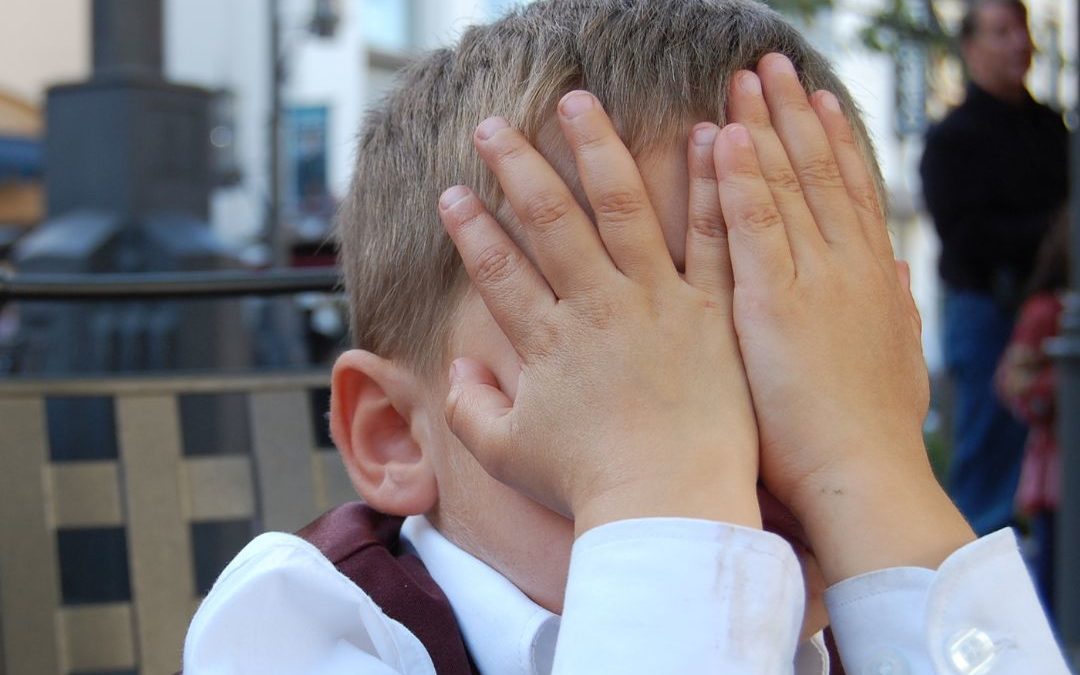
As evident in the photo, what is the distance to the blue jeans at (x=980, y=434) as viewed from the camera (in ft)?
14.2

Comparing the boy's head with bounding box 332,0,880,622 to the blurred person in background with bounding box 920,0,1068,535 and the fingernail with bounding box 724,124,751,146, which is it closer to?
the fingernail with bounding box 724,124,751,146

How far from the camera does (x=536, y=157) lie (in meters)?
0.99

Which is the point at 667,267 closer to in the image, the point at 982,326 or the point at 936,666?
the point at 936,666

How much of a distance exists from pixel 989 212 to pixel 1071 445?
116cm

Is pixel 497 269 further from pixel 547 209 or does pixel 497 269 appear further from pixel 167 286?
pixel 167 286

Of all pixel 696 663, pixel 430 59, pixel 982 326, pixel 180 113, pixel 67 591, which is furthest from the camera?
pixel 982 326

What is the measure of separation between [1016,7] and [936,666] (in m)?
3.93

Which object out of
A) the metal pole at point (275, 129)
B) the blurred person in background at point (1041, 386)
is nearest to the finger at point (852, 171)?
the blurred person in background at point (1041, 386)

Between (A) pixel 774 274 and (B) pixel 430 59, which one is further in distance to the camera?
(B) pixel 430 59

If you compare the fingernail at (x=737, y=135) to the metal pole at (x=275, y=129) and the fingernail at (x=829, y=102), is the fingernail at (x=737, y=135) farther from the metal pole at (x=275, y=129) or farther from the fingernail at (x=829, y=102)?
the metal pole at (x=275, y=129)

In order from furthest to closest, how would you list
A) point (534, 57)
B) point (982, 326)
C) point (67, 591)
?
point (982, 326) → point (67, 591) → point (534, 57)

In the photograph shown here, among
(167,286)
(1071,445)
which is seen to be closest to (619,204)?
(167,286)

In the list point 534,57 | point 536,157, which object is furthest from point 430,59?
point 536,157

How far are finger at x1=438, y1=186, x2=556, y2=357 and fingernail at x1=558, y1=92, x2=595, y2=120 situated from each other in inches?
4.1
